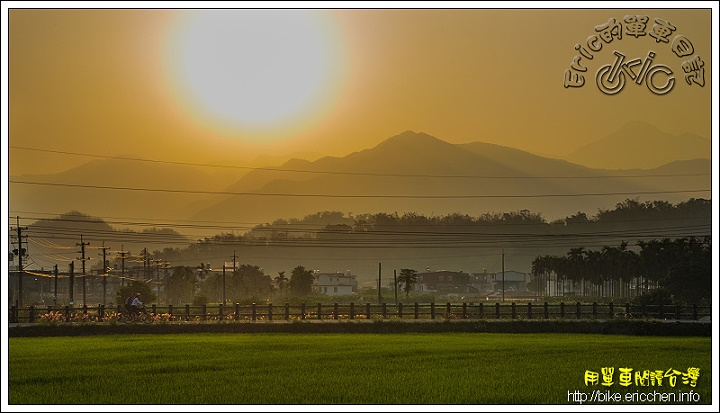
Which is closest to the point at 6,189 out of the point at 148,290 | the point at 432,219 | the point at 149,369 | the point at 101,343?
the point at 149,369

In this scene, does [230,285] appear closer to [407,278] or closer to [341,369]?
[407,278]

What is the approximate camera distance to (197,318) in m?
48.3

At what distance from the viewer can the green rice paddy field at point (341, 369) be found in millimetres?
19500

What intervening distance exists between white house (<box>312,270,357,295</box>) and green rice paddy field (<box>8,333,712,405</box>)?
132 metres

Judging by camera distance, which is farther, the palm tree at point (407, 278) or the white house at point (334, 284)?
the white house at point (334, 284)

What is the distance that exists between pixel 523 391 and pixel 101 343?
19361mm

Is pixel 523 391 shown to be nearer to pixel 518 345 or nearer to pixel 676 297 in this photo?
pixel 518 345

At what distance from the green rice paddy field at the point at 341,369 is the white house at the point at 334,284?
433 feet

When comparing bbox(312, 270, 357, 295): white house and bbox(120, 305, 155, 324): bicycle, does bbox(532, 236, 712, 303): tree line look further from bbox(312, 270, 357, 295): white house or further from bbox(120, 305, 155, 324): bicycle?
bbox(312, 270, 357, 295): white house

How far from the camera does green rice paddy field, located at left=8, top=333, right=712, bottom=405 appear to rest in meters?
19.5

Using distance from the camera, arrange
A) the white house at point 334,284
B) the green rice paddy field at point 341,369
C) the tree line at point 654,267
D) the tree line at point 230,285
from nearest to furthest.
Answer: the green rice paddy field at point 341,369 → the tree line at point 654,267 → the tree line at point 230,285 → the white house at point 334,284

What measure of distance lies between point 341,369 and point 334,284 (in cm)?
14493

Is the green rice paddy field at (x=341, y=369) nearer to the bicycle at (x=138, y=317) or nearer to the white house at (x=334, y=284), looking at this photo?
the bicycle at (x=138, y=317)

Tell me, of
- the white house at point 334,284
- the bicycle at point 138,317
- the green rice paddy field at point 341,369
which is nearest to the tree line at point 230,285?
the white house at point 334,284
